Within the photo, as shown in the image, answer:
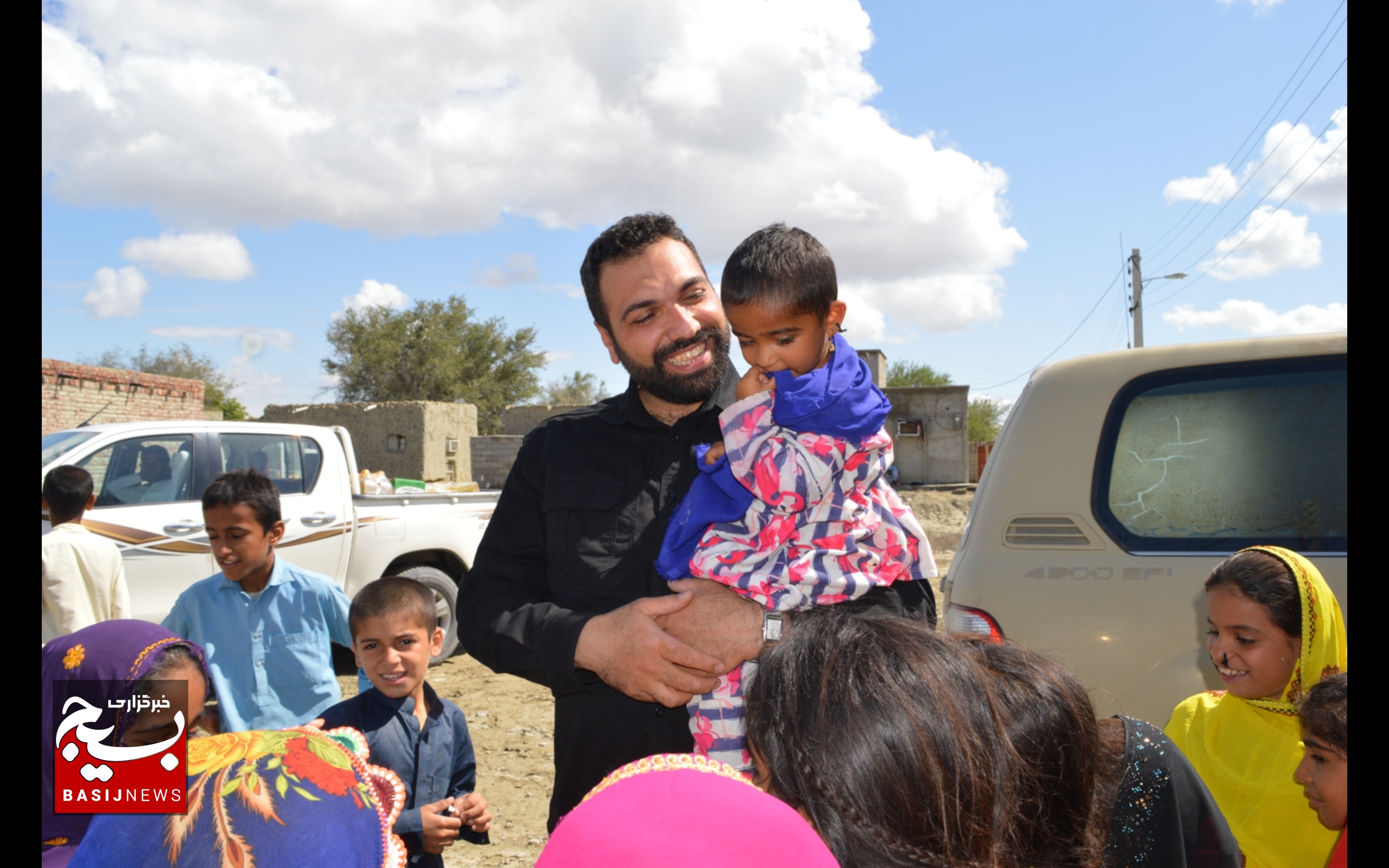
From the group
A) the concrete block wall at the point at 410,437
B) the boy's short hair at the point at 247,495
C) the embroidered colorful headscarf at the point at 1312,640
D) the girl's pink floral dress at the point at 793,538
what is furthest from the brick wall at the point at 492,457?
the embroidered colorful headscarf at the point at 1312,640

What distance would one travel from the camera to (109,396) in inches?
730

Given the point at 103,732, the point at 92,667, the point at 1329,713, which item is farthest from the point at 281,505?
the point at 1329,713

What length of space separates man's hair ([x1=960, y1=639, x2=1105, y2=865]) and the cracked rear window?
1.87 m

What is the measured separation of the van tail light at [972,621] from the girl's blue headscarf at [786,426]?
121 cm

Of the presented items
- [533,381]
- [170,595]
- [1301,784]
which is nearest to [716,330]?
[1301,784]

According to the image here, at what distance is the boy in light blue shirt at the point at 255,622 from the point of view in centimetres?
322

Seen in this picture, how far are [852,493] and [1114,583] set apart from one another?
54.3 inches

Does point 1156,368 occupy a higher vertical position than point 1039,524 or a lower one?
higher

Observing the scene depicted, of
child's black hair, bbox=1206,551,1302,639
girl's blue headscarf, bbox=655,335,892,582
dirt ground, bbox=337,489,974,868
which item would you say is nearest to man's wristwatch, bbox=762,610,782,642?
girl's blue headscarf, bbox=655,335,892,582

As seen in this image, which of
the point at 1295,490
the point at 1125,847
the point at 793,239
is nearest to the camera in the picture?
the point at 1125,847

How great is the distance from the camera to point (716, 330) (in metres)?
2.12

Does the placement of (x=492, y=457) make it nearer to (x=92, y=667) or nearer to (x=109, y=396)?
(x=109, y=396)

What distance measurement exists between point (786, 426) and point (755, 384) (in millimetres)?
160
